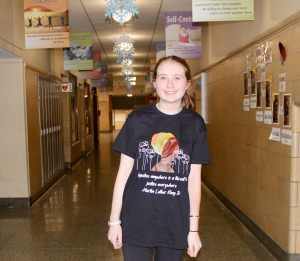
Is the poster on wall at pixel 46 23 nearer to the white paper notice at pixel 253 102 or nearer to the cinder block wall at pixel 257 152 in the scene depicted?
the cinder block wall at pixel 257 152

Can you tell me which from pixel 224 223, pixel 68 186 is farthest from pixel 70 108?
pixel 224 223

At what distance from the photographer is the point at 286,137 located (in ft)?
9.71

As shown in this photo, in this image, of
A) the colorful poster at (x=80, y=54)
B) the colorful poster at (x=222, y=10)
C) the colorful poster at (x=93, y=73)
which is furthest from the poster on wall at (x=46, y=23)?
the colorful poster at (x=93, y=73)

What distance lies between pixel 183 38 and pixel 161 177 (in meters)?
4.46

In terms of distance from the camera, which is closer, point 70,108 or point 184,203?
point 184,203

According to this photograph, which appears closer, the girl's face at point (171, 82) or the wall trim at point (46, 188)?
the girl's face at point (171, 82)

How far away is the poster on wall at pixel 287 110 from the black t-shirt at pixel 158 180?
167 cm

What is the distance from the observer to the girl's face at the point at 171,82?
1550mm

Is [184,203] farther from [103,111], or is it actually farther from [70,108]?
[103,111]

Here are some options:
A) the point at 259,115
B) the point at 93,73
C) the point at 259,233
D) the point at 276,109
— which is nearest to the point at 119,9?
the point at 259,115

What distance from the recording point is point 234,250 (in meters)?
3.45

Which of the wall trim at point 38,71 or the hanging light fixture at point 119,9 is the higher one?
the hanging light fixture at point 119,9

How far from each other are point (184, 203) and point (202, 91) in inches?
203

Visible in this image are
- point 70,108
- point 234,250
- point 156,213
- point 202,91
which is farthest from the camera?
point 70,108
